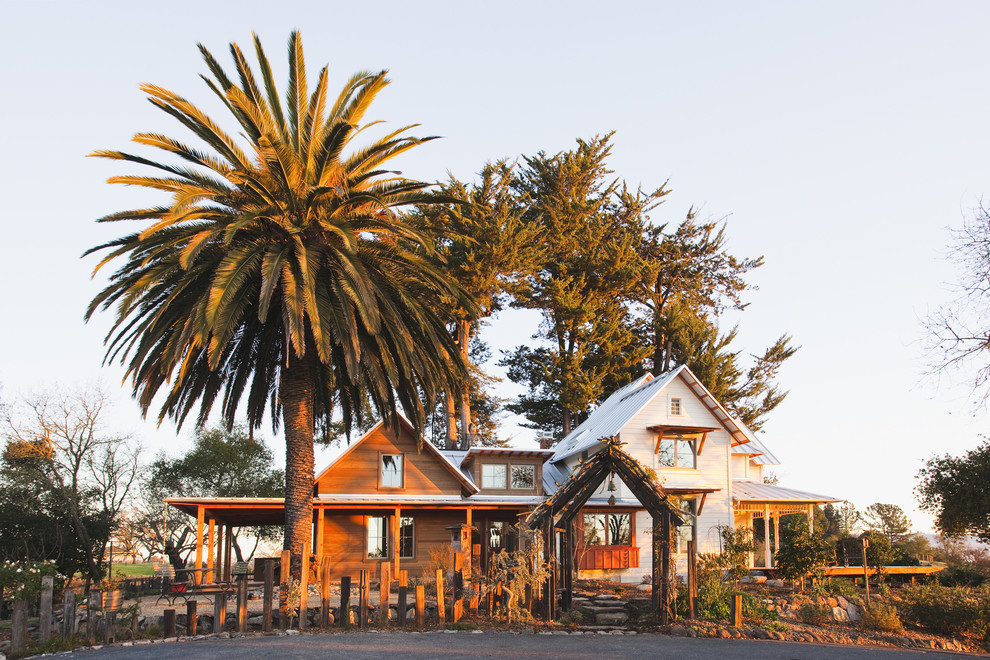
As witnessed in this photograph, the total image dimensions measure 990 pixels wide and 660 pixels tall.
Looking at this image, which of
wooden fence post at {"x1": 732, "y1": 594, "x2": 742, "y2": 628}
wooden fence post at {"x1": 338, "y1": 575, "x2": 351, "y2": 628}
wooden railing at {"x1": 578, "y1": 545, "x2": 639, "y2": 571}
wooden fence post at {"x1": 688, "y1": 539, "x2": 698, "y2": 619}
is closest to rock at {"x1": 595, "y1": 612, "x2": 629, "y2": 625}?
wooden fence post at {"x1": 688, "y1": 539, "x2": 698, "y2": 619}

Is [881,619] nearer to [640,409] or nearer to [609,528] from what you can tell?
[609,528]

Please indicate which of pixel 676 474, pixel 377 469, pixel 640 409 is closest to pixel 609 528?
pixel 676 474

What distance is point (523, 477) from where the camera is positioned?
1197 inches

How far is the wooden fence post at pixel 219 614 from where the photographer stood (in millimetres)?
15562

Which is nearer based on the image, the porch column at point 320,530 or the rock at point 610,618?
the rock at point 610,618

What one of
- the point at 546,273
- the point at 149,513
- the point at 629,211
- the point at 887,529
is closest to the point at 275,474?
the point at 149,513

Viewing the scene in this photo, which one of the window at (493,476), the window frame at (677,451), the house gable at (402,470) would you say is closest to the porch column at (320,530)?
the house gable at (402,470)

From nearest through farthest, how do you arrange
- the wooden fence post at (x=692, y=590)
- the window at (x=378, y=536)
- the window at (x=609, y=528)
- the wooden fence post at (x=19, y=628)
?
the wooden fence post at (x=19, y=628), the wooden fence post at (x=692, y=590), the window at (x=378, y=536), the window at (x=609, y=528)

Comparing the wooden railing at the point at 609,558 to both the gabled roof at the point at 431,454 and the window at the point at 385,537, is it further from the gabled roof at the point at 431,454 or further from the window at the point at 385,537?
the window at the point at 385,537

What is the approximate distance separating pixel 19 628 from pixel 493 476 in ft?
59.0

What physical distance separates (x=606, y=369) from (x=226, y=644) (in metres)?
27.7

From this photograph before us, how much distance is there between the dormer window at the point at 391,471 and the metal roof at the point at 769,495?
12457mm

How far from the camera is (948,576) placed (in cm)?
2928

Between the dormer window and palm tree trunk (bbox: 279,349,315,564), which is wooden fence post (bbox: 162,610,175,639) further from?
the dormer window
